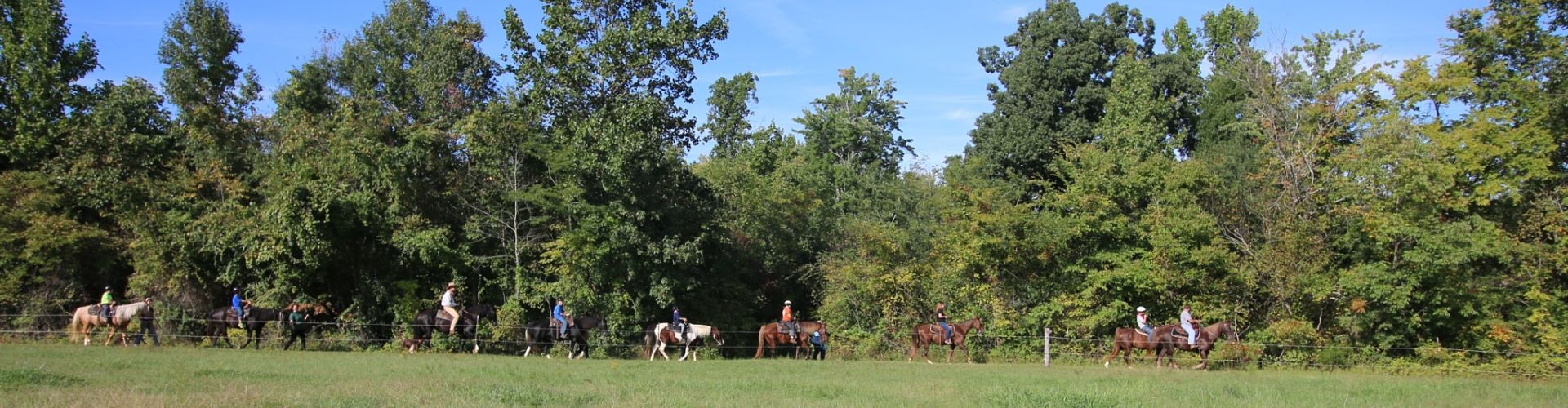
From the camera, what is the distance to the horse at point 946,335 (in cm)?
2434

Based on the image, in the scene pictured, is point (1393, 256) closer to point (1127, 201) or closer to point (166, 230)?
point (1127, 201)

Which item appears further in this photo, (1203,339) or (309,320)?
(309,320)

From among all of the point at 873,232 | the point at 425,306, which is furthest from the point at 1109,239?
the point at 425,306

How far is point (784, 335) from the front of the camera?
84.6 feet

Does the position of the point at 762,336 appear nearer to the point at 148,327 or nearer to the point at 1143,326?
the point at 1143,326

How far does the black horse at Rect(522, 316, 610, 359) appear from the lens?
931 inches

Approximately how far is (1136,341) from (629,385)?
13702mm

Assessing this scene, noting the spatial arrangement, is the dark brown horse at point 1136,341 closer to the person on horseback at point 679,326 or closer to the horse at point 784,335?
the horse at point 784,335

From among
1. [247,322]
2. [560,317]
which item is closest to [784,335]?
[560,317]

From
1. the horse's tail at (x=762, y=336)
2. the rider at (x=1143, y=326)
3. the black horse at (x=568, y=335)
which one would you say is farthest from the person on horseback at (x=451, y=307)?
the rider at (x=1143, y=326)

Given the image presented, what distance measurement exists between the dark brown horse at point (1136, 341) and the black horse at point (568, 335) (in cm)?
1256

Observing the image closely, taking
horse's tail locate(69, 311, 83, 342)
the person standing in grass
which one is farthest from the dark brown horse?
horse's tail locate(69, 311, 83, 342)

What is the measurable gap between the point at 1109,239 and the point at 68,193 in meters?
30.4

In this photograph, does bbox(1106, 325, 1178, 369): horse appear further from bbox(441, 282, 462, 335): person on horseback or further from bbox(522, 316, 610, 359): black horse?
bbox(441, 282, 462, 335): person on horseback
